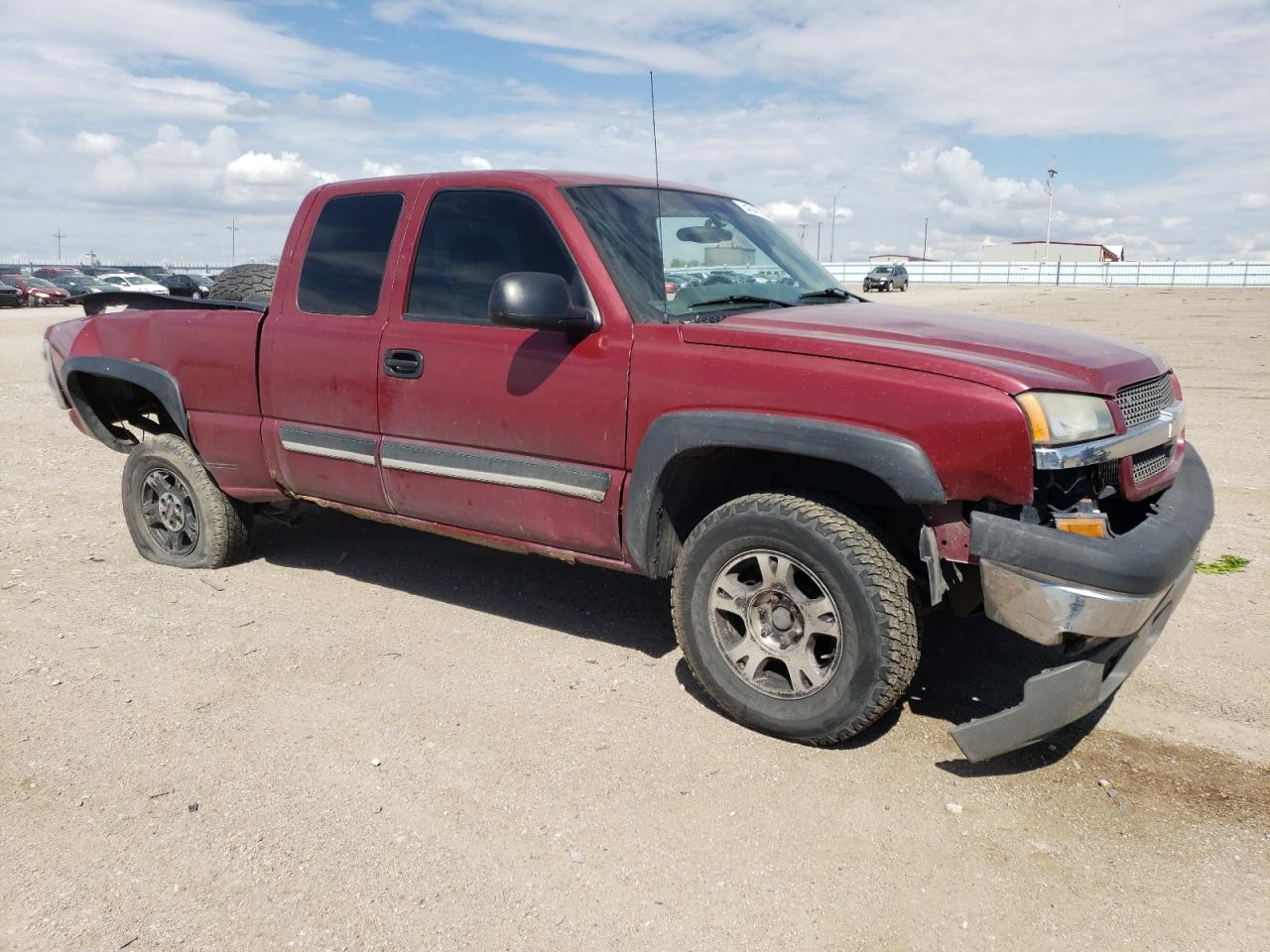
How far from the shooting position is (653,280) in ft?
12.8

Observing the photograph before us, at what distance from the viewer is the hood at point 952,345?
3137 millimetres

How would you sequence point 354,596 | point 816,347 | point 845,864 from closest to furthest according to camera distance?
point 845,864
point 816,347
point 354,596

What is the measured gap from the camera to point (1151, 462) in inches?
138

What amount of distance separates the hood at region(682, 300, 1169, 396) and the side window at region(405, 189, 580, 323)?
2.60ft

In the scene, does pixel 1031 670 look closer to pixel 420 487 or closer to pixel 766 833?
pixel 766 833

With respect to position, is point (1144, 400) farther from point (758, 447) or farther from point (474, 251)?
point (474, 251)

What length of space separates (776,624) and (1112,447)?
3.92ft

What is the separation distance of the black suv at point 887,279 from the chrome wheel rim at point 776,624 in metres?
45.3

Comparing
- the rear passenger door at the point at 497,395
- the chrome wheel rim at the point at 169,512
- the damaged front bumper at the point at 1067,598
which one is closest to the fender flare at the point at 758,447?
the rear passenger door at the point at 497,395

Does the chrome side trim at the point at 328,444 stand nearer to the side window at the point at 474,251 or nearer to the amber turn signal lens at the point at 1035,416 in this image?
the side window at the point at 474,251

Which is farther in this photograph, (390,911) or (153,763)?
(153,763)

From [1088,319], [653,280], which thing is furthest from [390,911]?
[1088,319]

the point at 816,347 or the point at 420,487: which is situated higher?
the point at 816,347

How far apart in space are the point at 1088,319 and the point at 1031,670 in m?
23.3
